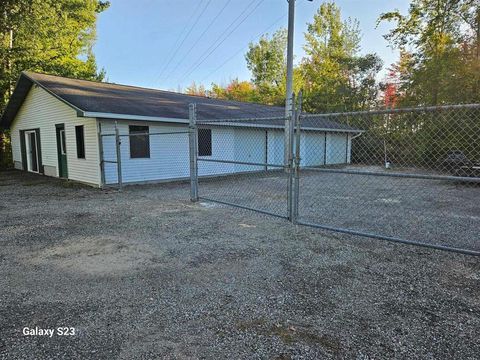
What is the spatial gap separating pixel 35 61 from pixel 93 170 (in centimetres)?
1074

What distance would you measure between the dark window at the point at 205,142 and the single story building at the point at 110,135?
1.6 inches

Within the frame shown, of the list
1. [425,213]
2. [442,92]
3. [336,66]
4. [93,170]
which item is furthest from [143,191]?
[336,66]

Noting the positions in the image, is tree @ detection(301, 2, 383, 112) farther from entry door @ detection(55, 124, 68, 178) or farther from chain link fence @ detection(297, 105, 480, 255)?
entry door @ detection(55, 124, 68, 178)

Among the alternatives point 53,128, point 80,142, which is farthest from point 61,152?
point 80,142

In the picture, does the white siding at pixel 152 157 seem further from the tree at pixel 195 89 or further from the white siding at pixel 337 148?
the tree at pixel 195 89

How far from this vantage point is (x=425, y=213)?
20.7ft

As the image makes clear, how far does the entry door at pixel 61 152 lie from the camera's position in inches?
461

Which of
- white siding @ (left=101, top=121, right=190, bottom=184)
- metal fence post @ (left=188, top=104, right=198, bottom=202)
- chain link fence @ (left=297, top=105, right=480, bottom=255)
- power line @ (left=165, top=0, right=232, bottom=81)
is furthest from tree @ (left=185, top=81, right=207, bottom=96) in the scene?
metal fence post @ (left=188, top=104, right=198, bottom=202)

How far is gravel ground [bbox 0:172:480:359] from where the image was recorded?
2193 mm

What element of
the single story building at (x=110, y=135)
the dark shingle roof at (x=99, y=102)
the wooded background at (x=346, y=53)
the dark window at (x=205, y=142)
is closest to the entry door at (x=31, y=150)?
the single story building at (x=110, y=135)

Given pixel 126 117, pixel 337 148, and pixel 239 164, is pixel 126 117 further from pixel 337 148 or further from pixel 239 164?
pixel 337 148

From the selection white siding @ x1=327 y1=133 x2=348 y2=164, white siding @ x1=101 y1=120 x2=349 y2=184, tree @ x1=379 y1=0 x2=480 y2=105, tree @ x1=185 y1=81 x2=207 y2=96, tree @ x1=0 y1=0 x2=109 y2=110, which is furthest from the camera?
tree @ x1=185 y1=81 x2=207 y2=96

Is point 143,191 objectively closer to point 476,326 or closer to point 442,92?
point 476,326

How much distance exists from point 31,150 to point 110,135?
8198 millimetres
